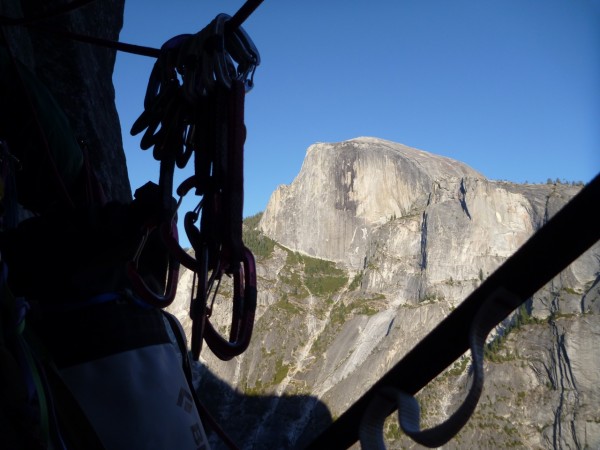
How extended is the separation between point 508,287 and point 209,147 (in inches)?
66.2

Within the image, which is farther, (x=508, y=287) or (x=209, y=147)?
(x=209, y=147)

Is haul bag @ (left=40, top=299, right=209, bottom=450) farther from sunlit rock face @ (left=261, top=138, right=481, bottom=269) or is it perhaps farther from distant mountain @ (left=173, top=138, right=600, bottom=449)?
sunlit rock face @ (left=261, top=138, right=481, bottom=269)

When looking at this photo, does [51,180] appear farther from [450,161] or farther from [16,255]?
[450,161]

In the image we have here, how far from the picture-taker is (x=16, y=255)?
2246mm

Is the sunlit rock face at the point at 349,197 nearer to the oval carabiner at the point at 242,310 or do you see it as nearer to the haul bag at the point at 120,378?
the oval carabiner at the point at 242,310

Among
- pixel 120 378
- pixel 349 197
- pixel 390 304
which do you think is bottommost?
pixel 120 378

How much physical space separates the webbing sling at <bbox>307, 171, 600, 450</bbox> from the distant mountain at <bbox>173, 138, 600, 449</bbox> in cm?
7428

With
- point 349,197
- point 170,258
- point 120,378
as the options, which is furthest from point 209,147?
point 349,197

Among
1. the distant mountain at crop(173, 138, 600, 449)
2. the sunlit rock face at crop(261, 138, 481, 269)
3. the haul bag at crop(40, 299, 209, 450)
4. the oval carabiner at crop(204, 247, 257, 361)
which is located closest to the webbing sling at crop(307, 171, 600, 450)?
the haul bag at crop(40, 299, 209, 450)

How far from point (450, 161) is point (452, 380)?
3239 inches

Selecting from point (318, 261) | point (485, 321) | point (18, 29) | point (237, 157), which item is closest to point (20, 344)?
point (237, 157)

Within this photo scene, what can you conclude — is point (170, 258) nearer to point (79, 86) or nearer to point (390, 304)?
point (79, 86)

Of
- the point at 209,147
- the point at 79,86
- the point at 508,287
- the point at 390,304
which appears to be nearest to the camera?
the point at 508,287

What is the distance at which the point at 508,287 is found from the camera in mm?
1160
